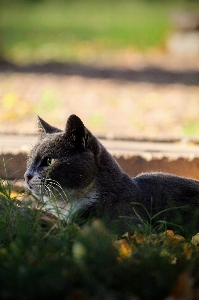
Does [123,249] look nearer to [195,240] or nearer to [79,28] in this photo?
[195,240]

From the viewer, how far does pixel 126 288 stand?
10.7 feet

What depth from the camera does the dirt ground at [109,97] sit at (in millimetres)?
10219

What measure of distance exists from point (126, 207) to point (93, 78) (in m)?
10.3

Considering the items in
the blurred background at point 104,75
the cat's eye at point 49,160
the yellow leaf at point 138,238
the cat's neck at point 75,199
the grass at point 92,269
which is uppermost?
the blurred background at point 104,75

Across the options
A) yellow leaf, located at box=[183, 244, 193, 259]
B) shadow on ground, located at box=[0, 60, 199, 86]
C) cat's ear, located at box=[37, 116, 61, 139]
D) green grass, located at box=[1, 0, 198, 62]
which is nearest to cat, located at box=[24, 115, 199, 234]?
cat's ear, located at box=[37, 116, 61, 139]

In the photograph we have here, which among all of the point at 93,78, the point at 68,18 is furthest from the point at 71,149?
the point at 68,18

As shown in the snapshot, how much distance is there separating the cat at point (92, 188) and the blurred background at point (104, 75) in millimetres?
3183

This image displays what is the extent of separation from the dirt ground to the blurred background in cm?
1

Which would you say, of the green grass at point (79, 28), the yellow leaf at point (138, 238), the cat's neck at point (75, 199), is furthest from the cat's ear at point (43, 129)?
the green grass at point (79, 28)

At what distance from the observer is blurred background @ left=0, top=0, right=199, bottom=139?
1062 cm

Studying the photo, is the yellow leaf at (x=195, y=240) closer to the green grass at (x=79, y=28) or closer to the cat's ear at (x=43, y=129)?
the cat's ear at (x=43, y=129)

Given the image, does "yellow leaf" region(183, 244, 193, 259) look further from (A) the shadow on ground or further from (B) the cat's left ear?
(A) the shadow on ground

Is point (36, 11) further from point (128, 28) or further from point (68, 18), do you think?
point (128, 28)

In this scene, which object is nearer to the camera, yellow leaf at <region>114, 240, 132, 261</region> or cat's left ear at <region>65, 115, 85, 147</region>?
yellow leaf at <region>114, 240, 132, 261</region>
